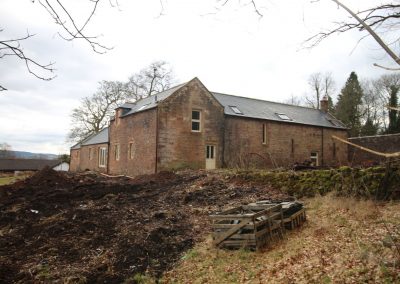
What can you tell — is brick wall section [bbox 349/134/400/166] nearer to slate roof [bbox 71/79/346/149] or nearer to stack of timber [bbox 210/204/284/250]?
slate roof [bbox 71/79/346/149]

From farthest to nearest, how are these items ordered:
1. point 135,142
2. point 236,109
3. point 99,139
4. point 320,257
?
point 99,139
point 236,109
point 135,142
point 320,257

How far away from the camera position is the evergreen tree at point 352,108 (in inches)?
1661

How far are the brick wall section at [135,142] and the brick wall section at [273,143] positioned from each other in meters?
5.49

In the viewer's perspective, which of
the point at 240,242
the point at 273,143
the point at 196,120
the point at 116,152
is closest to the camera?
the point at 240,242

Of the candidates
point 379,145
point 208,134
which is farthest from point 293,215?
point 379,145

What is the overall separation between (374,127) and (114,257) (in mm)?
41486

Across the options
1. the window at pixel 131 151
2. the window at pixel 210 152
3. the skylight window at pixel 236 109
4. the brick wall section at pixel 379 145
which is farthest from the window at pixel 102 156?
the brick wall section at pixel 379 145

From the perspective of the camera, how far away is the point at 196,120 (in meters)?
22.5

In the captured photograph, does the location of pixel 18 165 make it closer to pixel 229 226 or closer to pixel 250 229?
pixel 229 226

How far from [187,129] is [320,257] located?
16059mm

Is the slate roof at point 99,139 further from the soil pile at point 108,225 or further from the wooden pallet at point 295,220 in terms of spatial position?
the wooden pallet at point 295,220

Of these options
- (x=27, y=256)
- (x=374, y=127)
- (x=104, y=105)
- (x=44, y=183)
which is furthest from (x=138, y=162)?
(x=374, y=127)

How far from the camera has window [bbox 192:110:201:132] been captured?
886 inches

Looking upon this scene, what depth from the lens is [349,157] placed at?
32.2 meters
